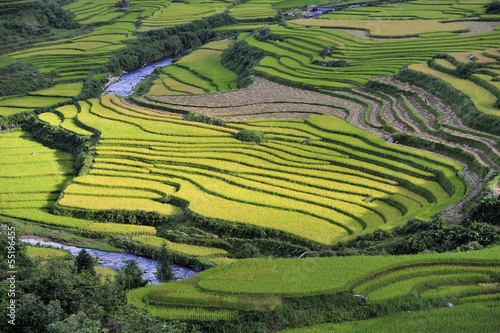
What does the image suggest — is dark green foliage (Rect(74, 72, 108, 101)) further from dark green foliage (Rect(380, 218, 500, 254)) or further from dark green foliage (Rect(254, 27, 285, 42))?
dark green foliage (Rect(380, 218, 500, 254))

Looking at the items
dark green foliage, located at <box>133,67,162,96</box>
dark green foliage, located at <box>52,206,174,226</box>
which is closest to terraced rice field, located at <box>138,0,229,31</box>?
dark green foliage, located at <box>133,67,162,96</box>

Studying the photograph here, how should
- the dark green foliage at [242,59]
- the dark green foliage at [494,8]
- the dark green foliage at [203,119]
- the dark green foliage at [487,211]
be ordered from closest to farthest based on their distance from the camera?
the dark green foliage at [487,211], the dark green foliage at [203,119], the dark green foliage at [242,59], the dark green foliage at [494,8]

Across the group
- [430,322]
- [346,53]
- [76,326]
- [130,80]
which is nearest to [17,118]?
[130,80]

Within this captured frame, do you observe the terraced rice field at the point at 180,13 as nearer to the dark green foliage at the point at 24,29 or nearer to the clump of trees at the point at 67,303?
the dark green foliage at the point at 24,29

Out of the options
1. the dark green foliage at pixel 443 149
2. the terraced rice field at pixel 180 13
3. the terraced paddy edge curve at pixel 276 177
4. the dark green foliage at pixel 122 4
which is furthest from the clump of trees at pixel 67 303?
the dark green foliage at pixel 122 4

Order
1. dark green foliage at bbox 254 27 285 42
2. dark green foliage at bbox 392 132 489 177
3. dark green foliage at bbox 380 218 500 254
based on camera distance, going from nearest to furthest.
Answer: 1. dark green foliage at bbox 380 218 500 254
2. dark green foliage at bbox 392 132 489 177
3. dark green foliage at bbox 254 27 285 42

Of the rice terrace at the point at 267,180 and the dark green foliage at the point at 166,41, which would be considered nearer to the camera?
the rice terrace at the point at 267,180

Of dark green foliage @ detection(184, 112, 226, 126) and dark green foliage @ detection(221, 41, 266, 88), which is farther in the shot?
dark green foliage @ detection(221, 41, 266, 88)
